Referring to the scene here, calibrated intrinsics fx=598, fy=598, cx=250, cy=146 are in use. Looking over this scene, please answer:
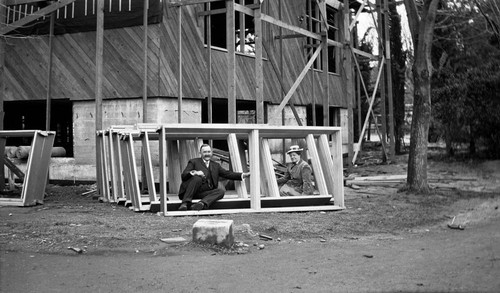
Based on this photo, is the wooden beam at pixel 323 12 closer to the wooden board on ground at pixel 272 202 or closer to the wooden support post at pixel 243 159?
the wooden support post at pixel 243 159

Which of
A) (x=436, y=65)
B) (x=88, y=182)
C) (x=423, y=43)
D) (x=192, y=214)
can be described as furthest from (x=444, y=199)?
(x=436, y=65)

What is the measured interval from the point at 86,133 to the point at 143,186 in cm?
281

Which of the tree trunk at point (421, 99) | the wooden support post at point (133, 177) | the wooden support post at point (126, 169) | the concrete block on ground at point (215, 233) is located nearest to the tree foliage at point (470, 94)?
the tree trunk at point (421, 99)

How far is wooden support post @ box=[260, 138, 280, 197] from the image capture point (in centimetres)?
1118

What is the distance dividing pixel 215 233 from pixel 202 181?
3198mm

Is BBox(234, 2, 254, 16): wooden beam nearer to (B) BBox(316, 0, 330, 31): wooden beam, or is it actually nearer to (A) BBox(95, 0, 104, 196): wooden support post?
(A) BBox(95, 0, 104, 196): wooden support post

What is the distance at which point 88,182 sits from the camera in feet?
52.3

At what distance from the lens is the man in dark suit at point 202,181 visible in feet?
34.0

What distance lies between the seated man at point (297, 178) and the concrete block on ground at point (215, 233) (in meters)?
4.27

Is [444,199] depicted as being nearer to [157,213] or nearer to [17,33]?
[157,213]

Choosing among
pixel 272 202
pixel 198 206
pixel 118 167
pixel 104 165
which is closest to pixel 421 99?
pixel 272 202

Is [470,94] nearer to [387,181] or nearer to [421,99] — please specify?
[387,181]

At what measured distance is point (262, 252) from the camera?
745 cm

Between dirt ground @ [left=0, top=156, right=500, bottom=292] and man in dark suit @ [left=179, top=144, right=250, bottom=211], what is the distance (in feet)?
1.84
